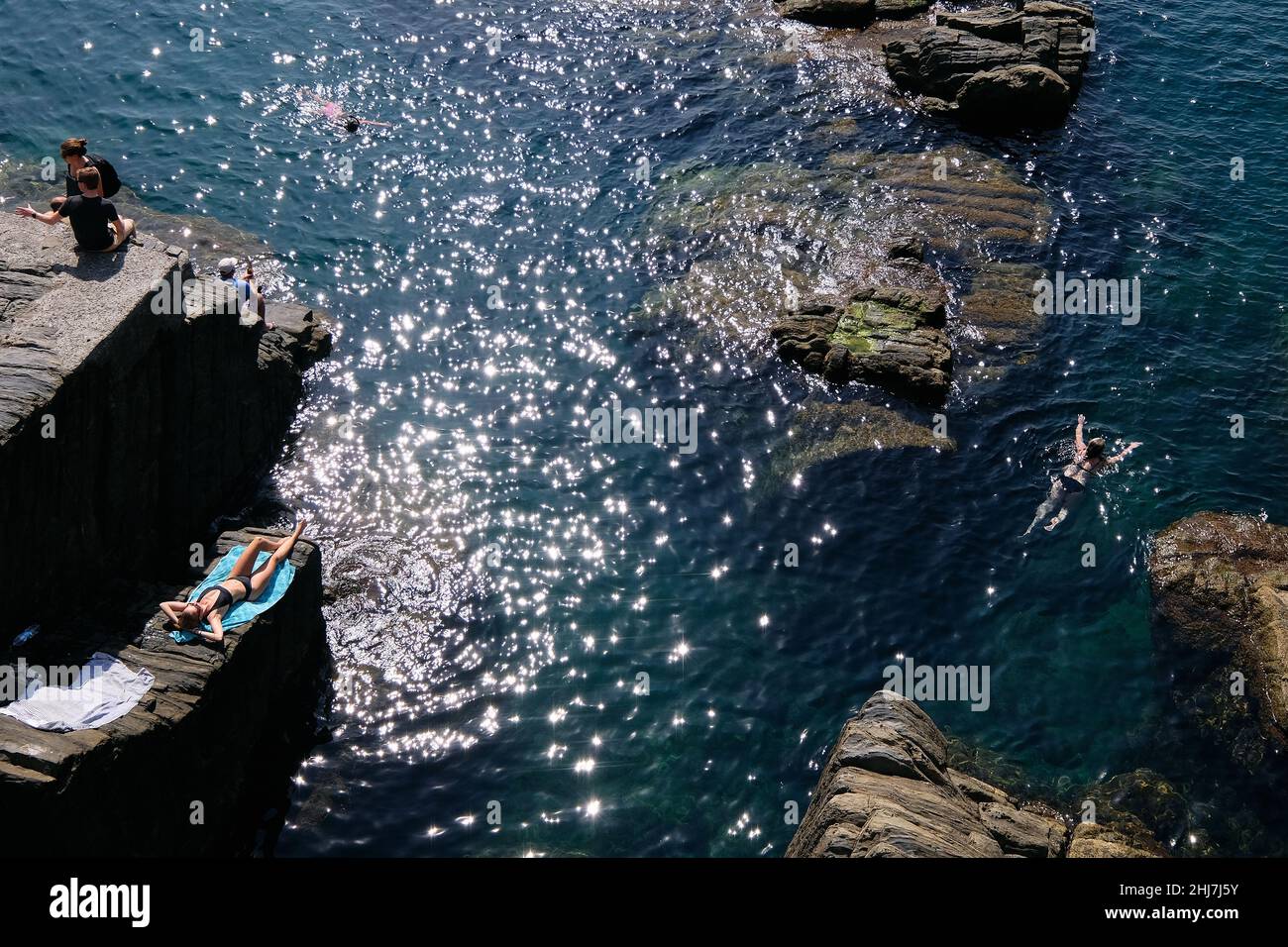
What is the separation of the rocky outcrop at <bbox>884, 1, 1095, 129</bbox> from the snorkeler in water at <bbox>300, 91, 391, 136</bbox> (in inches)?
821

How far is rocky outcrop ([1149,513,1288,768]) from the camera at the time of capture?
22.2 meters

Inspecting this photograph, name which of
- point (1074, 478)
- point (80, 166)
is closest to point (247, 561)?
point (80, 166)

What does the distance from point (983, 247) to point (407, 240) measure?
62.1 ft

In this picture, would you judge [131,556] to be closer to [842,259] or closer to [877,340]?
[877,340]

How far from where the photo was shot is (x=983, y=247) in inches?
1314

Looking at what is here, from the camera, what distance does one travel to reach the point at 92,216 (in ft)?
68.2

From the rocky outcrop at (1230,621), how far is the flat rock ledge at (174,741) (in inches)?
764

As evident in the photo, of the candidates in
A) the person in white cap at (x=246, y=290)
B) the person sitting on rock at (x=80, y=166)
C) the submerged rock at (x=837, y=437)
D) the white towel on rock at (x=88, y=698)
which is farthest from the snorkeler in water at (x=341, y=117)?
the white towel on rock at (x=88, y=698)

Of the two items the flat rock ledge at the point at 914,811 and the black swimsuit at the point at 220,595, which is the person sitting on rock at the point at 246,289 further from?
the flat rock ledge at the point at 914,811

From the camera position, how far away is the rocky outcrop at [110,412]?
59.1ft

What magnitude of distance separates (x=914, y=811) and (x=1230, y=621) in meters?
11.8

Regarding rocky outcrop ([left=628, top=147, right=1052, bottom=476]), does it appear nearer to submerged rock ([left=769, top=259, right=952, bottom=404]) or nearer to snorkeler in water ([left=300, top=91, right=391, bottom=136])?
submerged rock ([left=769, top=259, right=952, bottom=404])

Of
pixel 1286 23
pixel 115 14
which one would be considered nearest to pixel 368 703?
pixel 115 14
